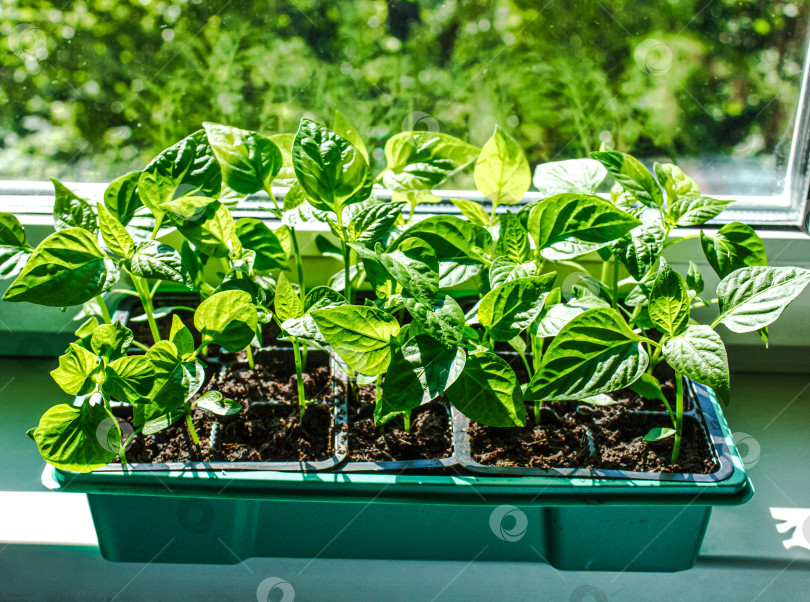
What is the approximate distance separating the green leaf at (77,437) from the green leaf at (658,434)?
46cm

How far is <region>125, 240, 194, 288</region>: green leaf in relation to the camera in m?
0.58

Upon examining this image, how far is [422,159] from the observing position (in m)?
0.69

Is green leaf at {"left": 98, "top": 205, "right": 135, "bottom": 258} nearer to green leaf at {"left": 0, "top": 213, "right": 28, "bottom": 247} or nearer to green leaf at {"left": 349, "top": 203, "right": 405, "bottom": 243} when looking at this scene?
green leaf at {"left": 0, "top": 213, "right": 28, "bottom": 247}

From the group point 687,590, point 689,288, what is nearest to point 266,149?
point 689,288

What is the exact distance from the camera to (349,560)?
2.40 ft

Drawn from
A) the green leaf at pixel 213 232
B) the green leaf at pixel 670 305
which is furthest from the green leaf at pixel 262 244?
the green leaf at pixel 670 305

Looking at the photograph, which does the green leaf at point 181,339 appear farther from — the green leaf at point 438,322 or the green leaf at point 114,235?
the green leaf at point 438,322

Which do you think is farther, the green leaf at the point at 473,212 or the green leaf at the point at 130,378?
the green leaf at the point at 473,212

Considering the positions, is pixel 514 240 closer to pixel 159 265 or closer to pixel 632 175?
pixel 632 175

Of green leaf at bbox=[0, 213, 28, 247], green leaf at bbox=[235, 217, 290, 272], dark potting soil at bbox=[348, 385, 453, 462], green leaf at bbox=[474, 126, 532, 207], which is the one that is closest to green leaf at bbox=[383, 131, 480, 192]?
green leaf at bbox=[474, 126, 532, 207]

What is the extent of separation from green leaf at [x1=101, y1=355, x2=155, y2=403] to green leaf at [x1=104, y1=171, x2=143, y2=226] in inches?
5.6

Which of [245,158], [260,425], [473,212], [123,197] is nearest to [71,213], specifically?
[123,197]

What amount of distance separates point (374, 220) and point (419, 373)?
0.15m

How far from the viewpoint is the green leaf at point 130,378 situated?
22.6 inches
